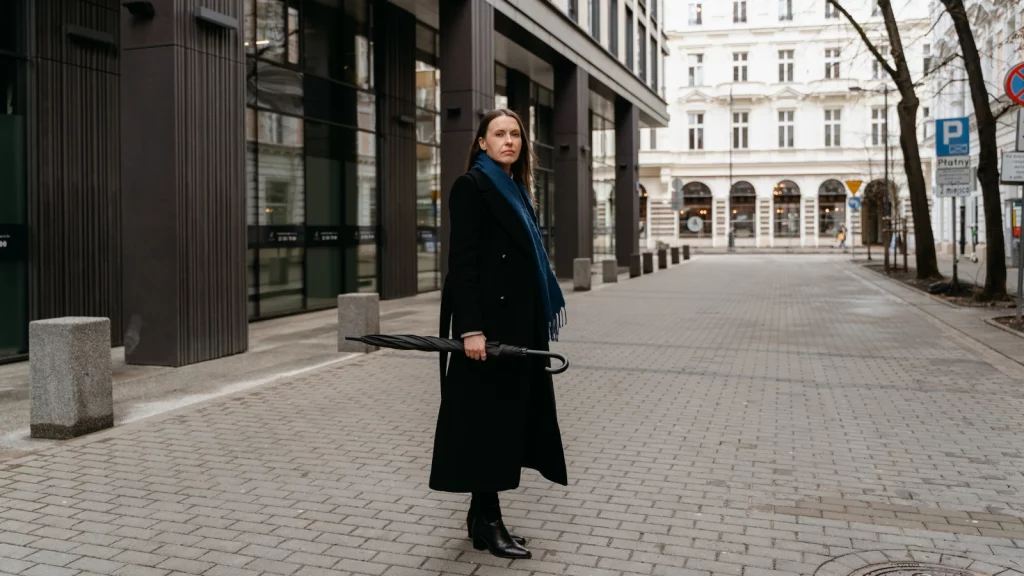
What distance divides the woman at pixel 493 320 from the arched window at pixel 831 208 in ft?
213

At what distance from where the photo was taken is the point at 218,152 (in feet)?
34.6

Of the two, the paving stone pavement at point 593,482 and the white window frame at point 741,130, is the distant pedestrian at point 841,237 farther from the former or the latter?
the paving stone pavement at point 593,482

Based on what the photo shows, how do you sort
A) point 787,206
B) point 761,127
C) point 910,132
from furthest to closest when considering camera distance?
point 761,127 < point 787,206 < point 910,132

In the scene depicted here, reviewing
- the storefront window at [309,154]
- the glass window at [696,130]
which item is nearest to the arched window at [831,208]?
the glass window at [696,130]

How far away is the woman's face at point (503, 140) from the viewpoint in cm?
444

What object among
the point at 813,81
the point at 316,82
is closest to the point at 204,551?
the point at 316,82

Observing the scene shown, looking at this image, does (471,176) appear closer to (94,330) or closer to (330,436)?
(330,436)

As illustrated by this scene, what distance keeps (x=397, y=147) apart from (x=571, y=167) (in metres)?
8.27

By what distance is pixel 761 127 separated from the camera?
6712cm

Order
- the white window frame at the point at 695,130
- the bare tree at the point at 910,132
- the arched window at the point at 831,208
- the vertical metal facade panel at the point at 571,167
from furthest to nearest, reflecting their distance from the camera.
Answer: the white window frame at the point at 695,130 → the arched window at the point at 831,208 → the vertical metal facade panel at the point at 571,167 → the bare tree at the point at 910,132

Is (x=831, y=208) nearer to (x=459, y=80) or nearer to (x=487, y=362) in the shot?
(x=459, y=80)

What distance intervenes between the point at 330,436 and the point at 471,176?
129 inches

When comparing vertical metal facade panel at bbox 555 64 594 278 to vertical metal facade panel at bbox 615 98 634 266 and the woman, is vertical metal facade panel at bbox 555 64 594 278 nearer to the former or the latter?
vertical metal facade panel at bbox 615 98 634 266

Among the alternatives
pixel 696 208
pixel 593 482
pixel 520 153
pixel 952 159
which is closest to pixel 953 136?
pixel 952 159
